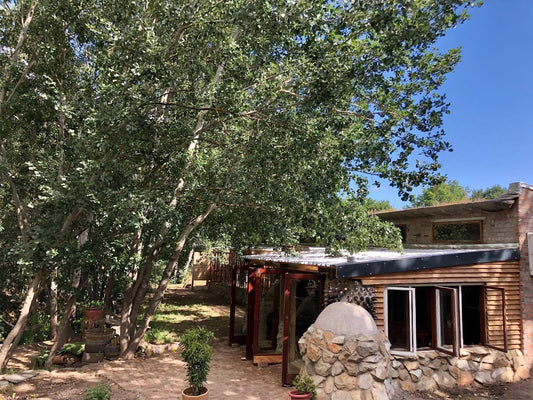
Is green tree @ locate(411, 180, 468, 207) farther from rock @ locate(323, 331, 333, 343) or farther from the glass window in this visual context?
rock @ locate(323, 331, 333, 343)

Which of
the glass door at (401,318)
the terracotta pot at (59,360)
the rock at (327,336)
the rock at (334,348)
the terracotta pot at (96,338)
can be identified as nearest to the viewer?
the rock at (334,348)

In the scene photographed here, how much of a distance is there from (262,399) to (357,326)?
7.89ft

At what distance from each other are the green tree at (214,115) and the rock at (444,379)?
3.16m

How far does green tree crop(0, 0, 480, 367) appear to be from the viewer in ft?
20.8

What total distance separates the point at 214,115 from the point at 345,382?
19.9 ft

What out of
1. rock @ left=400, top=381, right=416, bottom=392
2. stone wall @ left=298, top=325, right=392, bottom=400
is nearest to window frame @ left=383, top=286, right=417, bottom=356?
rock @ left=400, top=381, right=416, bottom=392

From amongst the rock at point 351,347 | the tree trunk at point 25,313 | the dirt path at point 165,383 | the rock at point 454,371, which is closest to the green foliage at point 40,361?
the dirt path at point 165,383

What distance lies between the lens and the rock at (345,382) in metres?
6.17

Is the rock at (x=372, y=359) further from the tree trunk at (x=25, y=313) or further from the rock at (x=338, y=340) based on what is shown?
the tree trunk at (x=25, y=313)

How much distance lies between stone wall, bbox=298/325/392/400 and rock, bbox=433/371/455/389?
2.11m

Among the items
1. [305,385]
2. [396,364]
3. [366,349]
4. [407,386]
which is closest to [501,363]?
[407,386]

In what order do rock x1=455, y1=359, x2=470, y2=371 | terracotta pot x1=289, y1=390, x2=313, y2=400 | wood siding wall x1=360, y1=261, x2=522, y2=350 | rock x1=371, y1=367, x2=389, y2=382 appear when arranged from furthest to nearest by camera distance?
1. rock x1=455, y1=359, x2=470, y2=371
2. wood siding wall x1=360, y1=261, x2=522, y2=350
3. rock x1=371, y1=367, x2=389, y2=382
4. terracotta pot x1=289, y1=390, x2=313, y2=400

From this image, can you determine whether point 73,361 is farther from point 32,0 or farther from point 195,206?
point 32,0

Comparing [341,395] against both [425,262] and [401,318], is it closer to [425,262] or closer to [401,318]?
[401,318]
